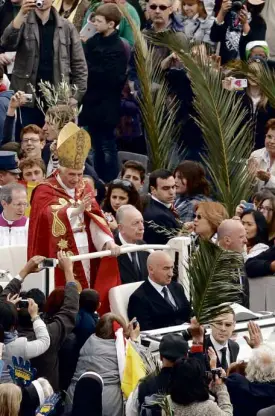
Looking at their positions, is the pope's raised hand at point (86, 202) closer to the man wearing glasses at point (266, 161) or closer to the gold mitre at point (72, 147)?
the gold mitre at point (72, 147)

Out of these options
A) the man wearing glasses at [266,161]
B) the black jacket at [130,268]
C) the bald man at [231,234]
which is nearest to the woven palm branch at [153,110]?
the man wearing glasses at [266,161]

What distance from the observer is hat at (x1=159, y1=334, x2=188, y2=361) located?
1419 centimetres

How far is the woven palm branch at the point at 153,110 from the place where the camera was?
20141 millimetres

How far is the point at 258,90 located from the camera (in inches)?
816

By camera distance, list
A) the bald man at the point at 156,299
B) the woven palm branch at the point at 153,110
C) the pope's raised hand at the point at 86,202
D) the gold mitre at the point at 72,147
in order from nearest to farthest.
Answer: the bald man at the point at 156,299
the pope's raised hand at the point at 86,202
the gold mitre at the point at 72,147
the woven palm branch at the point at 153,110

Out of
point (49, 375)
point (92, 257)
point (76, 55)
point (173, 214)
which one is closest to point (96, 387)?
point (49, 375)

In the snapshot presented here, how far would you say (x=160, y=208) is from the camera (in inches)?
730

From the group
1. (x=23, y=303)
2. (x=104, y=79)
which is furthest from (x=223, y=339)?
(x=104, y=79)

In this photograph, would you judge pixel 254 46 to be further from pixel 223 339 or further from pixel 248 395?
pixel 248 395

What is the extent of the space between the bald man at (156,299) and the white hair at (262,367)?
1.79m

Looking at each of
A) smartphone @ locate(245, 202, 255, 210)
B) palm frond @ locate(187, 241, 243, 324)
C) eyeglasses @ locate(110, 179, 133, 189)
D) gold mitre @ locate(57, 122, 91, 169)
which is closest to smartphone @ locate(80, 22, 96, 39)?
eyeglasses @ locate(110, 179, 133, 189)

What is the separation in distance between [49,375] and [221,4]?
8.20 m

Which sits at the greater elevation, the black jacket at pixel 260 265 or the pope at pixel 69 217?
the pope at pixel 69 217

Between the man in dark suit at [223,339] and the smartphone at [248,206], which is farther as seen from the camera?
the smartphone at [248,206]
